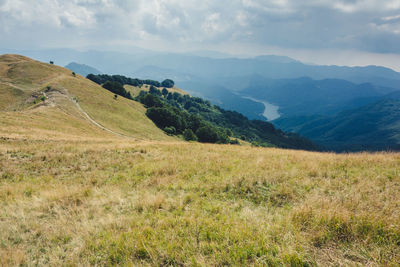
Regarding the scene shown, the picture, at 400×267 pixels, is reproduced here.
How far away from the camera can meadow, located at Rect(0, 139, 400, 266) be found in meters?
3.38

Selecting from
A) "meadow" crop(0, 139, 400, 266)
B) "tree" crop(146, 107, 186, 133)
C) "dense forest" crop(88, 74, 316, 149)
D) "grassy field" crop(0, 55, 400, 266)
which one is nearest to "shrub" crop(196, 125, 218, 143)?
"dense forest" crop(88, 74, 316, 149)

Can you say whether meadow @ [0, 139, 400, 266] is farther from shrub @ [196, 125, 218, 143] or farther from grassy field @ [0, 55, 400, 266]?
shrub @ [196, 125, 218, 143]

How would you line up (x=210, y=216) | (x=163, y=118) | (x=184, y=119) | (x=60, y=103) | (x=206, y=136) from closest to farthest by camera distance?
1. (x=210, y=216)
2. (x=60, y=103)
3. (x=206, y=136)
4. (x=163, y=118)
5. (x=184, y=119)

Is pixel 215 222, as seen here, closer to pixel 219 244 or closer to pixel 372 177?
pixel 219 244

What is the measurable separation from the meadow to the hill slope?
31.1 meters

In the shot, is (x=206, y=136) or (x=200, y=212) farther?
(x=206, y=136)

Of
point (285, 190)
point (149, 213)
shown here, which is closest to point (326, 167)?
point (285, 190)

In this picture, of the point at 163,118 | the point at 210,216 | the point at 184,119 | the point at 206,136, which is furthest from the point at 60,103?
the point at 184,119

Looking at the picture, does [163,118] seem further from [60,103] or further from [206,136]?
[60,103]

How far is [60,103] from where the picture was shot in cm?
4719

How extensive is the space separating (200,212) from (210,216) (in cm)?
34

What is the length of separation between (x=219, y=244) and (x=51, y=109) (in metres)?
50.6

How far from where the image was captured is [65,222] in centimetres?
482

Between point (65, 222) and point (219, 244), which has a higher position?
point (219, 244)
